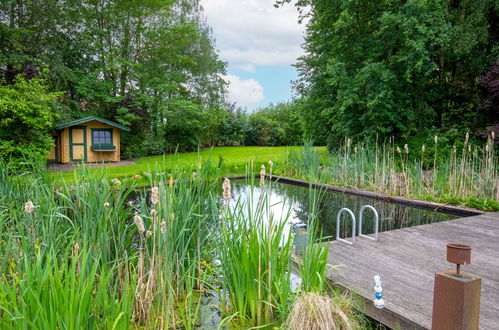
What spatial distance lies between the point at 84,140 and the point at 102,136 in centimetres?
75

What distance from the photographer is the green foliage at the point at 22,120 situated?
8.81 m

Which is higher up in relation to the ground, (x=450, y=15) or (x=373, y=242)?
(x=450, y=15)

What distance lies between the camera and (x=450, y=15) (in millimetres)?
9695

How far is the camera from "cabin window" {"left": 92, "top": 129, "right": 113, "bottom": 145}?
14.3 m

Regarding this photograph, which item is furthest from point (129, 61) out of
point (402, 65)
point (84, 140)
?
point (402, 65)

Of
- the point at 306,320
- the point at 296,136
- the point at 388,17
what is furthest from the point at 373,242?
the point at 296,136

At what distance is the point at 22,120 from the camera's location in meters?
9.20

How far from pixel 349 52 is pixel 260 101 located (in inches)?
688

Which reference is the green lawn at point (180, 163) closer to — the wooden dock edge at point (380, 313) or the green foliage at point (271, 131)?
the wooden dock edge at point (380, 313)

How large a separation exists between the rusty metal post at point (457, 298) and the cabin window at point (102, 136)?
583 inches

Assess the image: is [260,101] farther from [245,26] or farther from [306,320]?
[306,320]

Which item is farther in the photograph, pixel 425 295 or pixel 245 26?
pixel 245 26

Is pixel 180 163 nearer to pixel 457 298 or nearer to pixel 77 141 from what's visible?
pixel 457 298

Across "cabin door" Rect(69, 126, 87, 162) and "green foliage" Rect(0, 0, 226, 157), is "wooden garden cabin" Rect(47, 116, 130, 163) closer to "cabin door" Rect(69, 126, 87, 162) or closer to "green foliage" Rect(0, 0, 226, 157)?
"cabin door" Rect(69, 126, 87, 162)
